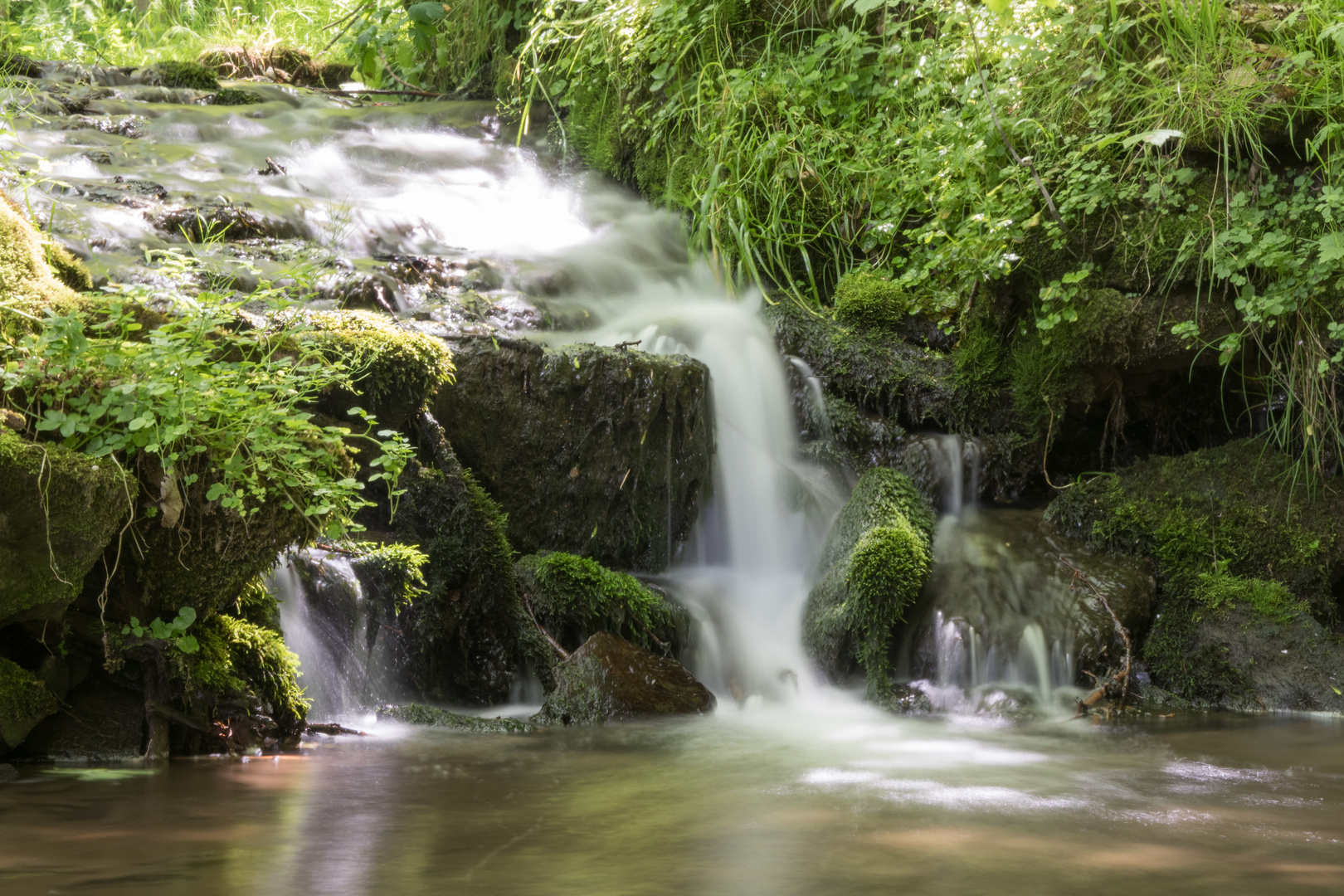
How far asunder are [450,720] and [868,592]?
193 cm

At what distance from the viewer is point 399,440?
4.13 m

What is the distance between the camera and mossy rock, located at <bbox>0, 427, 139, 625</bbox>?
2734mm

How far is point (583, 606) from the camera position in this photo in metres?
4.50

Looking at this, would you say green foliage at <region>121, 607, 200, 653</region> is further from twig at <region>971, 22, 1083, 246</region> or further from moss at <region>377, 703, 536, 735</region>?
twig at <region>971, 22, 1083, 246</region>

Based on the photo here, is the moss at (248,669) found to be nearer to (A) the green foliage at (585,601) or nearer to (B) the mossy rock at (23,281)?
(B) the mossy rock at (23,281)

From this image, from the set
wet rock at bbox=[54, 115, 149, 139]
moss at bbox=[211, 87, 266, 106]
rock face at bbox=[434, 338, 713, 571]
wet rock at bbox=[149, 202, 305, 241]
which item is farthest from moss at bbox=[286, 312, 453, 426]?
moss at bbox=[211, 87, 266, 106]

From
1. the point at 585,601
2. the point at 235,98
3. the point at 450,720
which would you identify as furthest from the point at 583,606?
the point at 235,98

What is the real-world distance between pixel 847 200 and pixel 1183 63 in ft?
7.14

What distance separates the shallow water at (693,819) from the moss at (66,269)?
1.74m

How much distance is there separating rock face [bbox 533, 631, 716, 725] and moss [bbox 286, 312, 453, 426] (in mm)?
1311

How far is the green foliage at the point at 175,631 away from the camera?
10.1 feet

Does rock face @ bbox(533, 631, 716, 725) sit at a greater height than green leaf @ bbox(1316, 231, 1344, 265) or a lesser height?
lesser

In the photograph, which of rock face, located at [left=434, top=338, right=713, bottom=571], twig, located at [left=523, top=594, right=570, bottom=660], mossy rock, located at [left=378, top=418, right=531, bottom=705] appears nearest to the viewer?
mossy rock, located at [left=378, top=418, right=531, bottom=705]

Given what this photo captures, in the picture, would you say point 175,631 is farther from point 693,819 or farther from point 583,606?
point 583,606
